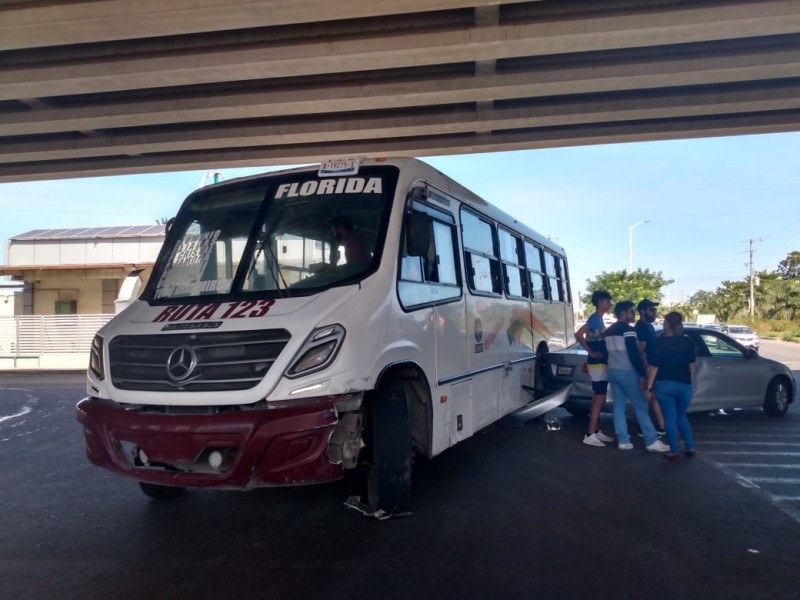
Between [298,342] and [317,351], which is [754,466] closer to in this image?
[317,351]

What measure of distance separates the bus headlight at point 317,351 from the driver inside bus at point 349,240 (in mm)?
867

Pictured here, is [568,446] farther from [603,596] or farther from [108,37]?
[108,37]

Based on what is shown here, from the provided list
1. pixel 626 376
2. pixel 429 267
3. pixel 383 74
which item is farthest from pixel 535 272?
pixel 383 74

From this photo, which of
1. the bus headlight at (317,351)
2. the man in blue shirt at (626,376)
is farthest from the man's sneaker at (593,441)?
the bus headlight at (317,351)

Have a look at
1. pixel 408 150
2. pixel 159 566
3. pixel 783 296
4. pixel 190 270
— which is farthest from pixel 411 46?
pixel 783 296

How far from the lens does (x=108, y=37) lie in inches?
436

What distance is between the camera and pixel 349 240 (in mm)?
5363

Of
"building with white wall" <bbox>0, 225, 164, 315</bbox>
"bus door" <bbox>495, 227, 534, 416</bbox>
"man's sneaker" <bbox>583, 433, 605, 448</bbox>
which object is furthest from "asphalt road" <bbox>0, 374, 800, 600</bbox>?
"building with white wall" <bbox>0, 225, 164, 315</bbox>

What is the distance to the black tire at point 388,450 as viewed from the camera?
16.3 feet

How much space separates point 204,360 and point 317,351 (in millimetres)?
859

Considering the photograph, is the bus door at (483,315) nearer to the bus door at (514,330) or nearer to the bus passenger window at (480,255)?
the bus passenger window at (480,255)

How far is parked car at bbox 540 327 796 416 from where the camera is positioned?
995 cm

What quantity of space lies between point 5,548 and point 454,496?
375 centimetres

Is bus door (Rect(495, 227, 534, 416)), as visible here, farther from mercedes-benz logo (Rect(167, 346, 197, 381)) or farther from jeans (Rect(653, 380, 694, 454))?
mercedes-benz logo (Rect(167, 346, 197, 381))
